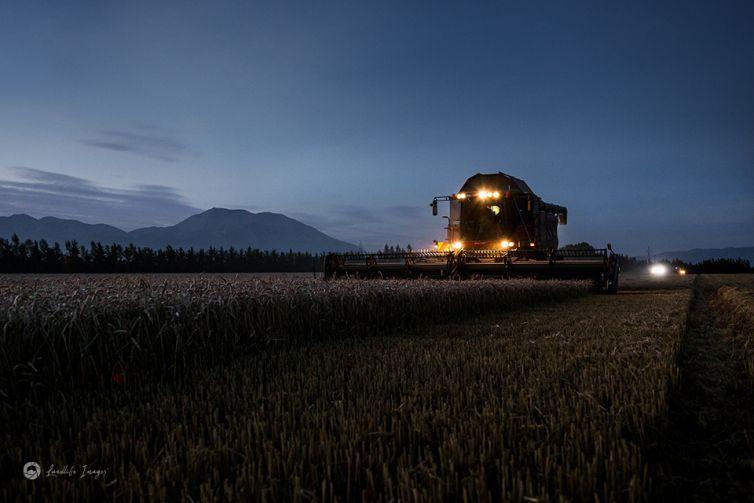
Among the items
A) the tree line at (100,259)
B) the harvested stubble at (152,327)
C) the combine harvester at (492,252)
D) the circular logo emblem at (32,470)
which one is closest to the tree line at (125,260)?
the tree line at (100,259)

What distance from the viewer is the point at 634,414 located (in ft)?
10.1

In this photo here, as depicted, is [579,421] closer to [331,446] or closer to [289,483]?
[331,446]

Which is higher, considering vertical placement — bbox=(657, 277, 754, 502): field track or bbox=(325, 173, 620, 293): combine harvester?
bbox=(325, 173, 620, 293): combine harvester

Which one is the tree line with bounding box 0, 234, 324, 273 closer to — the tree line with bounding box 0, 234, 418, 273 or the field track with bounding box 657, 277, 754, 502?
the tree line with bounding box 0, 234, 418, 273

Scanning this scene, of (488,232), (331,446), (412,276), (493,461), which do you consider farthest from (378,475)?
(488,232)

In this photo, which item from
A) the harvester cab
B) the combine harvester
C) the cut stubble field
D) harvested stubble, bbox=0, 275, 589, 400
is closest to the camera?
the cut stubble field

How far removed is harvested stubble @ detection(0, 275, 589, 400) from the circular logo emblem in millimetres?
1693

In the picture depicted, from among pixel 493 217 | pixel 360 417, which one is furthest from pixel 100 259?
pixel 360 417

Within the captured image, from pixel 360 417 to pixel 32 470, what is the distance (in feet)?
5.68

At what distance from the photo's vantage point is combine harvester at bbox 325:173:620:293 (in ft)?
55.8

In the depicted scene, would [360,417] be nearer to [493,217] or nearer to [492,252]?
[492,252]

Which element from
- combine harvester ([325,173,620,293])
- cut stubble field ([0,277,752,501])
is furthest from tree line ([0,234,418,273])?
cut stubble field ([0,277,752,501])

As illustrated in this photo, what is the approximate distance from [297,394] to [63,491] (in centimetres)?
181

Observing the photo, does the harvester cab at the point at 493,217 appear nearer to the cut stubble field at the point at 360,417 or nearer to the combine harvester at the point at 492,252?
the combine harvester at the point at 492,252
